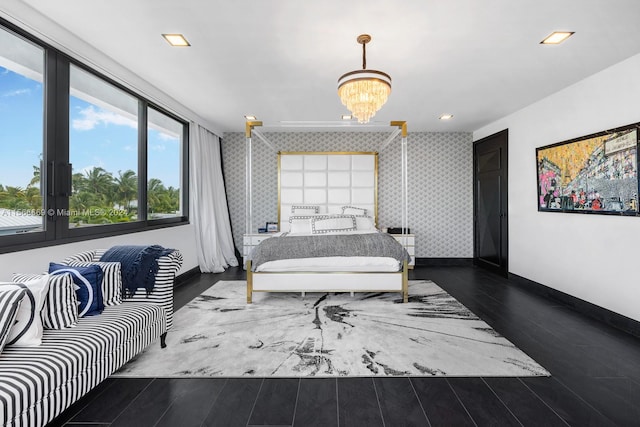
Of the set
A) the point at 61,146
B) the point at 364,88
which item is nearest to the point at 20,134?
the point at 61,146

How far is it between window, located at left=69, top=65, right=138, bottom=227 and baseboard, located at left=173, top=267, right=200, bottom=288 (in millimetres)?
1087

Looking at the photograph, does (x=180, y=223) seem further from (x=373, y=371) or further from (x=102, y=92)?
(x=373, y=371)

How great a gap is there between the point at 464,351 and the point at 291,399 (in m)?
Answer: 1.41

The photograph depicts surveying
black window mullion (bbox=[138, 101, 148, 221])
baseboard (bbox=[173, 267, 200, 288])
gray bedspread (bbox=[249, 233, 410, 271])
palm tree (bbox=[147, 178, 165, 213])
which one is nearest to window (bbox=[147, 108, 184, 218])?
palm tree (bbox=[147, 178, 165, 213])

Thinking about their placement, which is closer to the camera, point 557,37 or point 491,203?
point 557,37

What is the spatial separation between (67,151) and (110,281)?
1331 mm

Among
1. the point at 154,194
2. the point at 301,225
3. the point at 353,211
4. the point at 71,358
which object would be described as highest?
the point at 154,194

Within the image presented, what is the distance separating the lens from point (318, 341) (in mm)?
2641

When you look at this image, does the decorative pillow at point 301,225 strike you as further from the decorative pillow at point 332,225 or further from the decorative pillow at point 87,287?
the decorative pillow at point 87,287

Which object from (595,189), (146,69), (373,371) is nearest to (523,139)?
(595,189)

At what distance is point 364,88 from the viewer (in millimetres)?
2609

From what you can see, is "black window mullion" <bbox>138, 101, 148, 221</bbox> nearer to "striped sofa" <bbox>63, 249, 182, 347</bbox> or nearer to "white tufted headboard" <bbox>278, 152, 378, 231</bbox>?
"striped sofa" <bbox>63, 249, 182, 347</bbox>

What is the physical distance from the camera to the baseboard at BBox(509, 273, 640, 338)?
2.87 meters

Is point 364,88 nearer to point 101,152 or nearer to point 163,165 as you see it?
point 101,152
